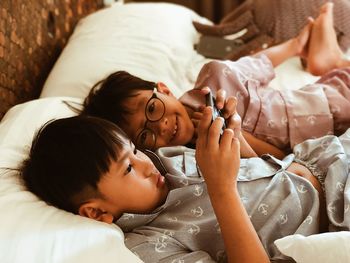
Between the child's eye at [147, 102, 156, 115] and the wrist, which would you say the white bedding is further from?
the child's eye at [147, 102, 156, 115]

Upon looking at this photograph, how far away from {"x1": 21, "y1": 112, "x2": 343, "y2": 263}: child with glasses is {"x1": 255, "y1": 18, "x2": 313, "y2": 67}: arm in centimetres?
65

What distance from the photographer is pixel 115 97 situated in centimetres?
119

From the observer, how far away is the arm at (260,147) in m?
1.26

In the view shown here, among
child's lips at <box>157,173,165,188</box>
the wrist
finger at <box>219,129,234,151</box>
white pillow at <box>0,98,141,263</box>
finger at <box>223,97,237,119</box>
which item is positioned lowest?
child's lips at <box>157,173,165,188</box>

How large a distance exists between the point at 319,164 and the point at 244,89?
0.34 meters

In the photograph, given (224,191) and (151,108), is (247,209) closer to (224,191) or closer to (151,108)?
(224,191)

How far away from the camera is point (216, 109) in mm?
982

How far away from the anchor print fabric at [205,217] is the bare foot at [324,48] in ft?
2.29

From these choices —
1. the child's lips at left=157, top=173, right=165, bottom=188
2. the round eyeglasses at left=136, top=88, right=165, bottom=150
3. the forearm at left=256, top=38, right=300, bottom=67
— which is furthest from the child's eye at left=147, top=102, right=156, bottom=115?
the forearm at left=256, top=38, right=300, bottom=67

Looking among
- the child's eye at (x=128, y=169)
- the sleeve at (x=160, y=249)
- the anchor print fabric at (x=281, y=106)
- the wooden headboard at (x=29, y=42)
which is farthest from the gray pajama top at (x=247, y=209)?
the wooden headboard at (x=29, y=42)

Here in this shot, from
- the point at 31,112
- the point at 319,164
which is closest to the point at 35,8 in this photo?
the point at 31,112

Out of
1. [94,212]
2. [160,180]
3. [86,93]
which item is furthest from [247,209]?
[86,93]

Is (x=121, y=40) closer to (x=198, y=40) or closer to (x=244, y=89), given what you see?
(x=198, y=40)

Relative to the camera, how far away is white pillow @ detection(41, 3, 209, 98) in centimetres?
153
